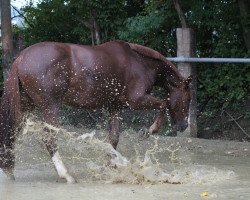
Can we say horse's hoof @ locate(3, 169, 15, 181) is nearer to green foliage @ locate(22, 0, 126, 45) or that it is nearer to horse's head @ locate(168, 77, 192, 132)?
horse's head @ locate(168, 77, 192, 132)

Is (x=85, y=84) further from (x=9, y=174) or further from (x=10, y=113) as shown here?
(x=9, y=174)

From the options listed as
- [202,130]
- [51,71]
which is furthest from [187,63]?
[51,71]

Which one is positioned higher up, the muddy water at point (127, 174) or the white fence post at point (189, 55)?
the white fence post at point (189, 55)

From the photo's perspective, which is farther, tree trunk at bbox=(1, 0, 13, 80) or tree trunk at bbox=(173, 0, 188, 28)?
tree trunk at bbox=(173, 0, 188, 28)

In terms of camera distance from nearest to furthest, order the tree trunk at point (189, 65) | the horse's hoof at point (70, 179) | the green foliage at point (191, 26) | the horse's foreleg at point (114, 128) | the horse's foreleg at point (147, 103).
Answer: the horse's hoof at point (70, 179)
the horse's foreleg at point (147, 103)
the horse's foreleg at point (114, 128)
the tree trunk at point (189, 65)
the green foliage at point (191, 26)

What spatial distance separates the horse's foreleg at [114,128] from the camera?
6.54 m

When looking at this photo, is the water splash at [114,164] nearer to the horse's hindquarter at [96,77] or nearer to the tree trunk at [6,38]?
the horse's hindquarter at [96,77]

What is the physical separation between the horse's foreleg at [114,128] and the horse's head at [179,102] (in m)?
0.63

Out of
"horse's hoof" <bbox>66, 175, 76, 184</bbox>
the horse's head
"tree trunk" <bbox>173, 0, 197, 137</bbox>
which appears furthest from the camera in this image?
"tree trunk" <bbox>173, 0, 197, 137</bbox>

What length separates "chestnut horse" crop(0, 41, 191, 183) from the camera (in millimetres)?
5613

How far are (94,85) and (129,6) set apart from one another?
6.65 metres

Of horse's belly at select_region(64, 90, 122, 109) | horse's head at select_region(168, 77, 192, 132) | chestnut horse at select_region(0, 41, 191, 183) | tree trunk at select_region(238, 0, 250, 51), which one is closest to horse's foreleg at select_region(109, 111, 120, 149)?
chestnut horse at select_region(0, 41, 191, 183)

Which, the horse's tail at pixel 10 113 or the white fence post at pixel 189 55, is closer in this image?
the horse's tail at pixel 10 113

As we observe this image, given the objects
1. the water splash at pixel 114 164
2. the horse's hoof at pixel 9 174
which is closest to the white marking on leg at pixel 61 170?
the water splash at pixel 114 164
